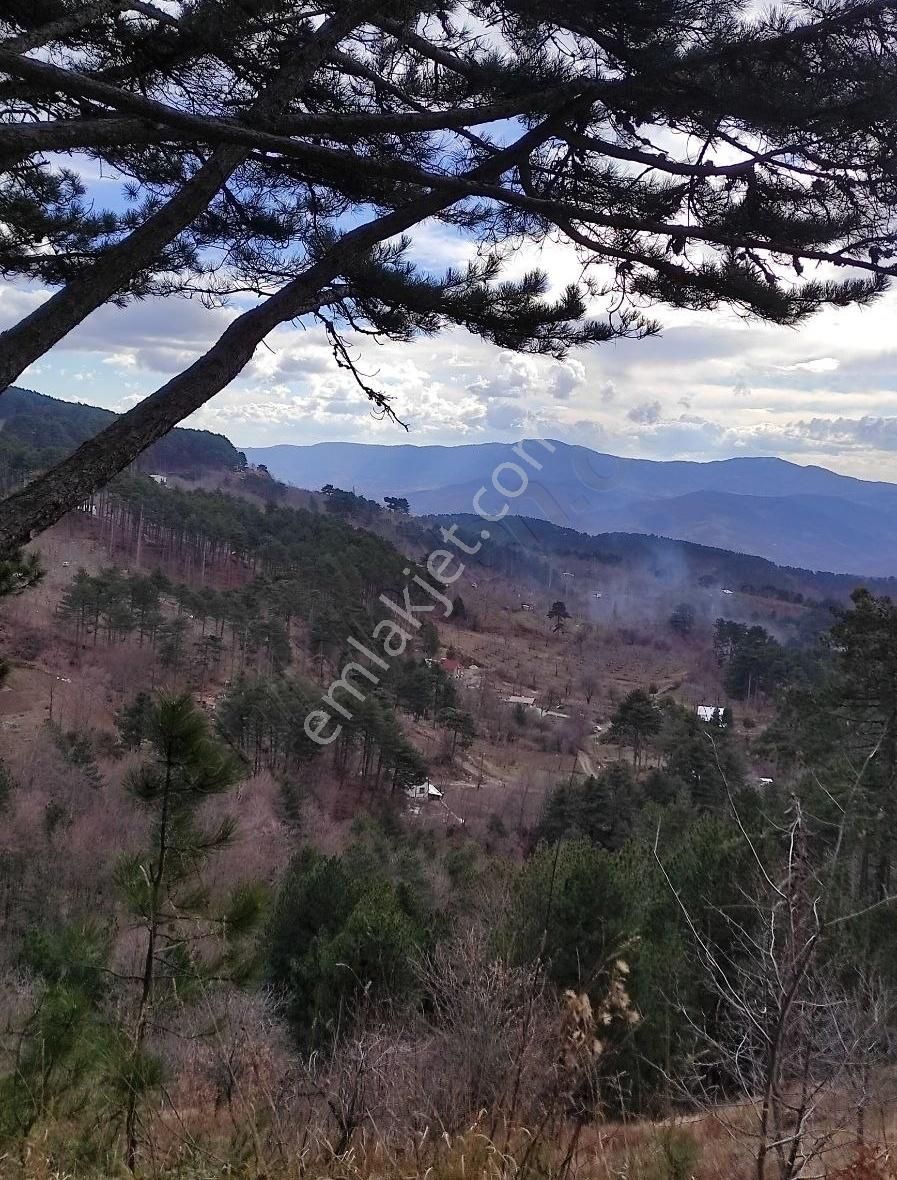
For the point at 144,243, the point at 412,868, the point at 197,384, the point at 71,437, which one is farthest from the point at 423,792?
the point at 71,437

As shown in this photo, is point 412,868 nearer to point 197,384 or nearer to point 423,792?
point 423,792

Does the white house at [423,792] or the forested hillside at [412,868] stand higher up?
the forested hillside at [412,868]

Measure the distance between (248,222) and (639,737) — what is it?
103 feet

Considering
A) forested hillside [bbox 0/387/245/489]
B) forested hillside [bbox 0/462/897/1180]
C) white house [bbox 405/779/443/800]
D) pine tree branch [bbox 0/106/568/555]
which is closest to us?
forested hillside [bbox 0/462/897/1180]

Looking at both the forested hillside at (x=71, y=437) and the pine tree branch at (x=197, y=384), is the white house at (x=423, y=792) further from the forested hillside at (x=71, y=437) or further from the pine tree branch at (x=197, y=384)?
the pine tree branch at (x=197, y=384)

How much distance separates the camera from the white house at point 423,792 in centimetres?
2912

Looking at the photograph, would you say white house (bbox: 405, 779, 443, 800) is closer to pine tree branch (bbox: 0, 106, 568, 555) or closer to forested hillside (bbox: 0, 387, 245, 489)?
forested hillside (bbox: 0, 387, 245, 489)

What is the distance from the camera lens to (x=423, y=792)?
2973cm

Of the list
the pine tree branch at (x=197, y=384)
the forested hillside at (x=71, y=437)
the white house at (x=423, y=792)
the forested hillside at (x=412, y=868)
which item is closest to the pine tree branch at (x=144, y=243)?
the pine tree branch at (x=197, y=384)

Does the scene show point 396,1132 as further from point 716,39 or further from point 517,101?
point 716,39

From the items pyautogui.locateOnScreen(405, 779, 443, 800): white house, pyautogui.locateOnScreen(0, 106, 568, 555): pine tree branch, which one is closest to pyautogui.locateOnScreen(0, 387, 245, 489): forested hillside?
pyautogui.locateOnScreen(405, 779, 443, 800): white house

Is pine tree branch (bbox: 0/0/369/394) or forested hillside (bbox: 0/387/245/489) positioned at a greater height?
forested hillside (bbox: 0/387/245/489)

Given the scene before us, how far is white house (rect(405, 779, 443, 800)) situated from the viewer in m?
29.1

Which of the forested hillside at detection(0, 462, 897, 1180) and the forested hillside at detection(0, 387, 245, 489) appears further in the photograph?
the forested hillside at detection(0, 387, 245, 489)
